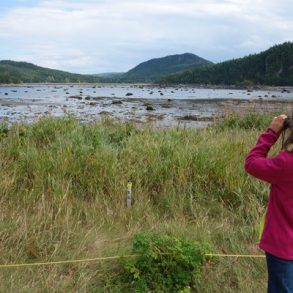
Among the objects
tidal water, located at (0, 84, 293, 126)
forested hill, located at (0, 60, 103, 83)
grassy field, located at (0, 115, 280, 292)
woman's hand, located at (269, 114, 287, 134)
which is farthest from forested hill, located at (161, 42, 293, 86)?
woman's hand, located at (269, 114, 287, 134)

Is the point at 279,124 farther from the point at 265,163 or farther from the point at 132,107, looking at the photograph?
the point at 132,107

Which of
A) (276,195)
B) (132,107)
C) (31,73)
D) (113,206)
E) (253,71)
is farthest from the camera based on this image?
(31,73)

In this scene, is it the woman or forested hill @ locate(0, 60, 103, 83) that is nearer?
the woman

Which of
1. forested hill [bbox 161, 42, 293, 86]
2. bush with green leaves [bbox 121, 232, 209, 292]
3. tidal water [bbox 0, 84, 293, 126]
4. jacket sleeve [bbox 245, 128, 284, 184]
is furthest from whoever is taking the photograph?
forested hill [bbox 161, 42, 293, 86]

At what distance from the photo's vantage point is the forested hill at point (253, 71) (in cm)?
10788

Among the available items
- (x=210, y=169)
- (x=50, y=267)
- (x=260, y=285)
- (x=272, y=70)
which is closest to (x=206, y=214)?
(x=210, y=169)

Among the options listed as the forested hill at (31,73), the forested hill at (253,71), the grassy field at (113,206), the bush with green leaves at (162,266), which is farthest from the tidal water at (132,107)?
the forested hill at (31,73)

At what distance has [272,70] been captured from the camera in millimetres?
110125

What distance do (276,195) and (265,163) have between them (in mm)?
228

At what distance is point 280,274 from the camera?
2.43m

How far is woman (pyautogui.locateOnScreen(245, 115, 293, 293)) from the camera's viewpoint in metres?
2.29

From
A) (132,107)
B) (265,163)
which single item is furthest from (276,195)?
(132,107)

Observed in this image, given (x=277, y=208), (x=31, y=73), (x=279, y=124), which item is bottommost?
(x=31, y=73)

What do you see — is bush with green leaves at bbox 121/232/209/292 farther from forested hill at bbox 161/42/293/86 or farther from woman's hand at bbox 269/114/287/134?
forested hill at bbox 161/42/293/86
